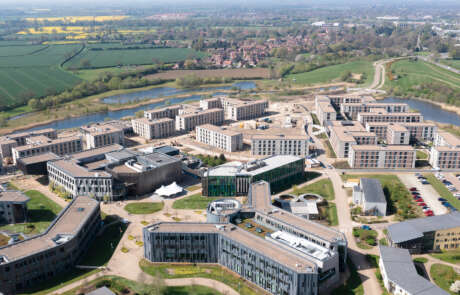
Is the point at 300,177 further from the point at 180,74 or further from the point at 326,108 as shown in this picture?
the point at 180,74

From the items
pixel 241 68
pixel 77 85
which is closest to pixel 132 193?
pixel 77 85

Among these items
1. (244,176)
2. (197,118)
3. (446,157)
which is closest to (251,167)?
(244,176)

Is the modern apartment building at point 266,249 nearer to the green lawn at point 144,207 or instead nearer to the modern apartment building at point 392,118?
the green lawn at point 144,207

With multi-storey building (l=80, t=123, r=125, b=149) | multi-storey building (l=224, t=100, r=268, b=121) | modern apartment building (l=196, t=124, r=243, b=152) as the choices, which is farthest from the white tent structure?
multi-storey building (l=224, t=100, r=268, b=121)

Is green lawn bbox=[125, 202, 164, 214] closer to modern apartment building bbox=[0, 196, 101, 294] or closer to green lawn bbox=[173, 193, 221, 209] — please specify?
green lawn bbox=[173, 193, 221, 209]

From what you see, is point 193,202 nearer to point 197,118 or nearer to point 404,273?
point 404,273
